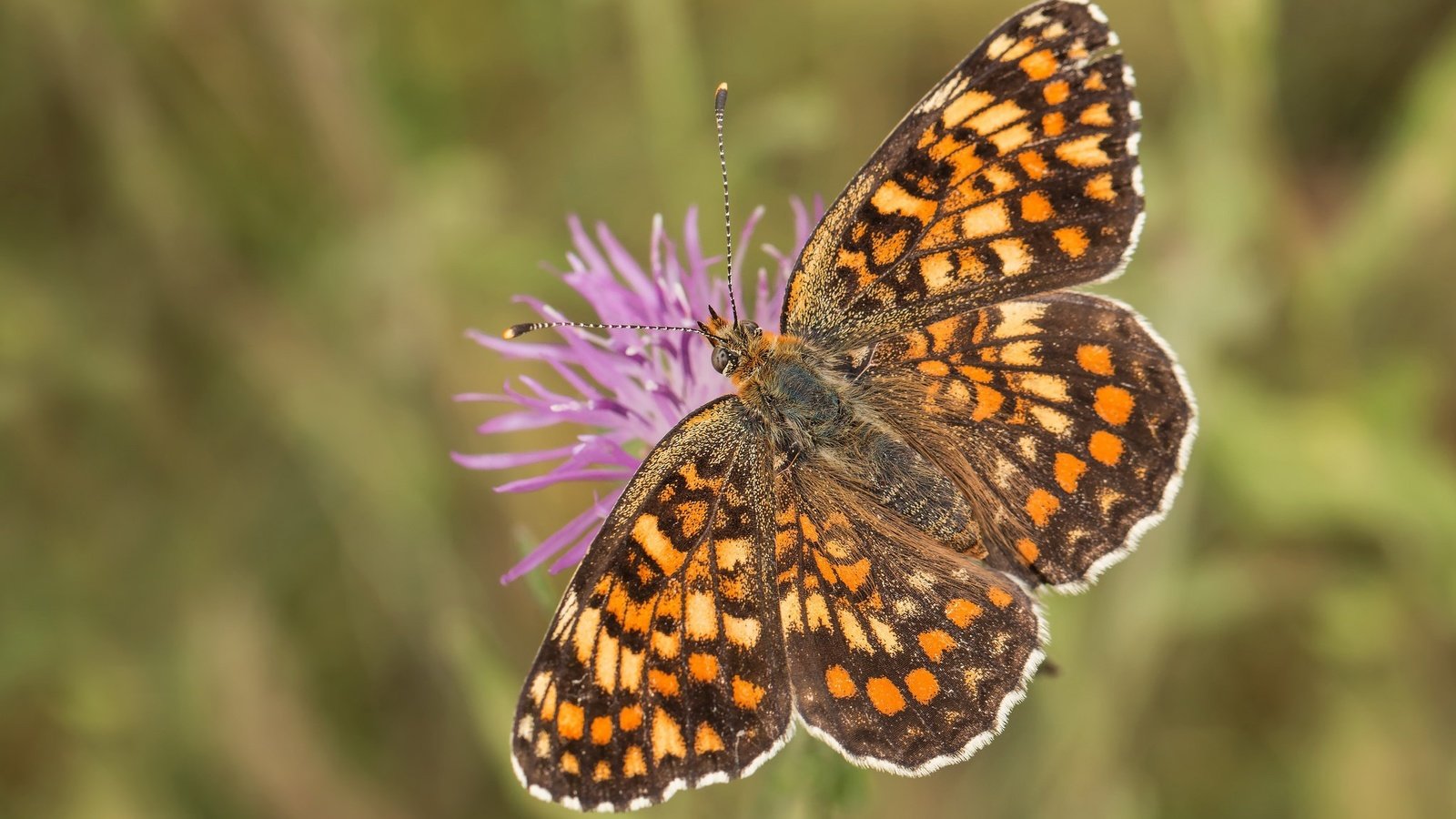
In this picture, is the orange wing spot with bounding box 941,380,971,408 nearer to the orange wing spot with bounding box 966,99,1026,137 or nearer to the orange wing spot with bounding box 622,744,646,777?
the orange wing spot with bounding box 966,99,1026,137

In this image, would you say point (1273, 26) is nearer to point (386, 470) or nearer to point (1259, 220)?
point (1259, 220)

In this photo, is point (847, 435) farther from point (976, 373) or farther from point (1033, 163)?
point (1033, 163)

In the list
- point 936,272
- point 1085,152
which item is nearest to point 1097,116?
point 1085,152

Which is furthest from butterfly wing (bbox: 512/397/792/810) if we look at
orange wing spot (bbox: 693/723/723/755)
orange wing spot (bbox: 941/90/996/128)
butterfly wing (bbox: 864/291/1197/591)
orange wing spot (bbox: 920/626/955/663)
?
orange wing spot (bbox: 941/90/996/128)

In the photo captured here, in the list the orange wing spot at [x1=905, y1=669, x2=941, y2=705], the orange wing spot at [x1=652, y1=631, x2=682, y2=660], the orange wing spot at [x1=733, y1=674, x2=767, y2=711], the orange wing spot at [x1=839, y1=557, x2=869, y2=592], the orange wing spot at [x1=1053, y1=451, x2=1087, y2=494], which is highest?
the orange wing spot at [x1=652, y1=631, x2=682, y2=660]

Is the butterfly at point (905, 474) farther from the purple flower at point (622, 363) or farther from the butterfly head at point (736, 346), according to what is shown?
the purple flower at point (622, 363)

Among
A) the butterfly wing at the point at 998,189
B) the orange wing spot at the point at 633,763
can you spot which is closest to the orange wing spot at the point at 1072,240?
the butterfly wing at the point at 998,189
